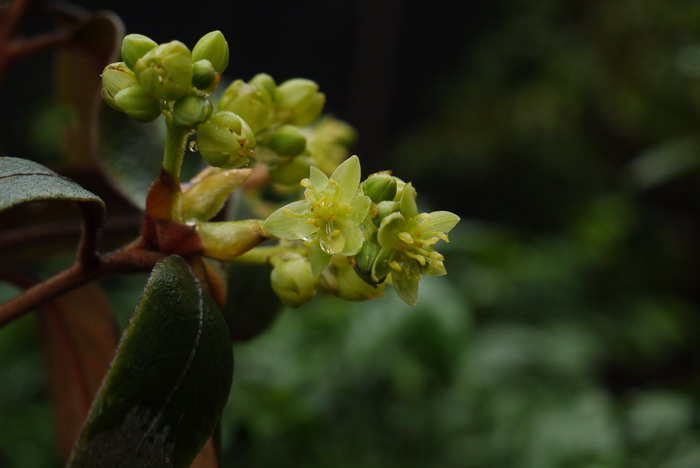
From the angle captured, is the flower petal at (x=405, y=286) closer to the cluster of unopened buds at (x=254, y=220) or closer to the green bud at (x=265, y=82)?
the cluster of unopened buds at (x=254, y=220)

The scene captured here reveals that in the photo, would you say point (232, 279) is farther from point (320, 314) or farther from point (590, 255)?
point (590, 255)

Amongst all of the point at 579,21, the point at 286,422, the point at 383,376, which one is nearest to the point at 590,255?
the point at 383,376

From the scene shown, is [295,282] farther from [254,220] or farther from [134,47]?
[134,47]

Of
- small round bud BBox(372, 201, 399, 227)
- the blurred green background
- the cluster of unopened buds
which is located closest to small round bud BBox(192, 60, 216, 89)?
the cluster of unopened buds

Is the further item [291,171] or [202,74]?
[291,171]

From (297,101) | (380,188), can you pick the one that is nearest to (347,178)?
(380,188)

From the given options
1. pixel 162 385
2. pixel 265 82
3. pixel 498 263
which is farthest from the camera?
pixel 498 263
